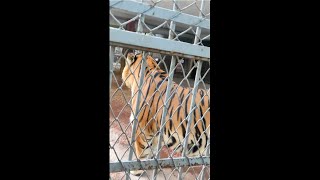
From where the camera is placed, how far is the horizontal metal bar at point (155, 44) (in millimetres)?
812

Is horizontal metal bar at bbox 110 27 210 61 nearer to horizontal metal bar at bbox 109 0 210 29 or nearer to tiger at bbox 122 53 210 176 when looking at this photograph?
horizontal metal bar at bbox 109 0 210 29

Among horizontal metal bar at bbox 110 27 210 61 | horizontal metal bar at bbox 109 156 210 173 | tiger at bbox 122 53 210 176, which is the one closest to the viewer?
horizontal metal bar at bbox 110 27 210 61

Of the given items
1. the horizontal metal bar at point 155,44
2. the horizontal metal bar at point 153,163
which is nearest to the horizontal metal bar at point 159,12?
the horizontal metal bar at point 155,44

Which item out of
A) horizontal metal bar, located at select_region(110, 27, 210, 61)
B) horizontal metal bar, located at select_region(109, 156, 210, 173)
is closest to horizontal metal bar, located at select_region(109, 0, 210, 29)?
horizontal metal bar, located at select_region(110, 27, 210, 61)

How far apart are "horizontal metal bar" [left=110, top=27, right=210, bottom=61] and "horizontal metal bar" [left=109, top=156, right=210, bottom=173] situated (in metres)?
0.35

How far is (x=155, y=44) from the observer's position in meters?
0.89

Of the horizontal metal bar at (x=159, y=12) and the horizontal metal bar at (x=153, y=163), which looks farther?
the horizontal metal bar at (x=153, y=163)

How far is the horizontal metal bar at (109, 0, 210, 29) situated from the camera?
83cm

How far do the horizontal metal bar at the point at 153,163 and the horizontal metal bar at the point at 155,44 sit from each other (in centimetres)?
35

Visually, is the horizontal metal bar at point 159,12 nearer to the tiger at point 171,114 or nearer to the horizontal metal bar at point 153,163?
the horizontal metal bar at point 153,163
